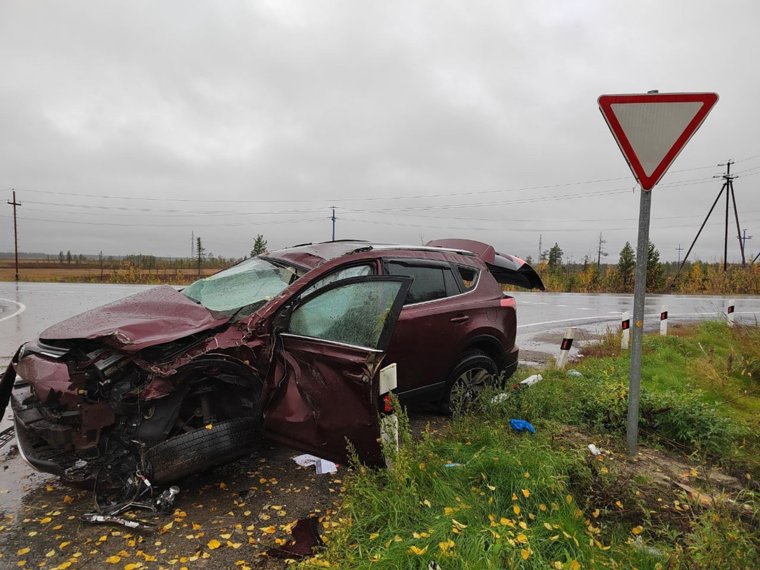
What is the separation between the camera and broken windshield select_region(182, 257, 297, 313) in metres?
3.86

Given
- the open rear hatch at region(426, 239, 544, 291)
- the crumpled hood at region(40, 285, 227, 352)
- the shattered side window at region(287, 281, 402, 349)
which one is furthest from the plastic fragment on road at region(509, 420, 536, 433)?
the crumpled hood at region(40, 285, 227, 352)

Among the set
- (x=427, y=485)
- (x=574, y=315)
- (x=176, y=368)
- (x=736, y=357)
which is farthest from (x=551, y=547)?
(x=574, y=315)

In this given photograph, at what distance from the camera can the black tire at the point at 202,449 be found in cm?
290

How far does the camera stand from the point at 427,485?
3.02 metres

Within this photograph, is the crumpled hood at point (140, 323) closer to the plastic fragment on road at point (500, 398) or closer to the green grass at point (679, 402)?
the plastic fragment on road at point (500, 398)

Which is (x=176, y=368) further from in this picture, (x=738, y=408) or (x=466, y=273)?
(x=738, y=408)

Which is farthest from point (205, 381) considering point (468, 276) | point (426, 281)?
point (468, 276)

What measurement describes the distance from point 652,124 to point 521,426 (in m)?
2.56

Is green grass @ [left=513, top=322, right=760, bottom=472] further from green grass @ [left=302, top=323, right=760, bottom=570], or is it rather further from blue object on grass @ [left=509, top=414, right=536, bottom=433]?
blue object on grass @ [left=509, top=414, right=536, bottom=433]

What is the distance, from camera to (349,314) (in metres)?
3.25

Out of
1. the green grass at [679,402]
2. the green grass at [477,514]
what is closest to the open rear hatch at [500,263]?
the green grass at [679,402]

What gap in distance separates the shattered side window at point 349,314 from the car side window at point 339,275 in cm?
18

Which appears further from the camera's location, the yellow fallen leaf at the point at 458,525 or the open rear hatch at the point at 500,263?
the open rear hatch at the point at 500,263

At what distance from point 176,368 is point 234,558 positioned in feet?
3.87
